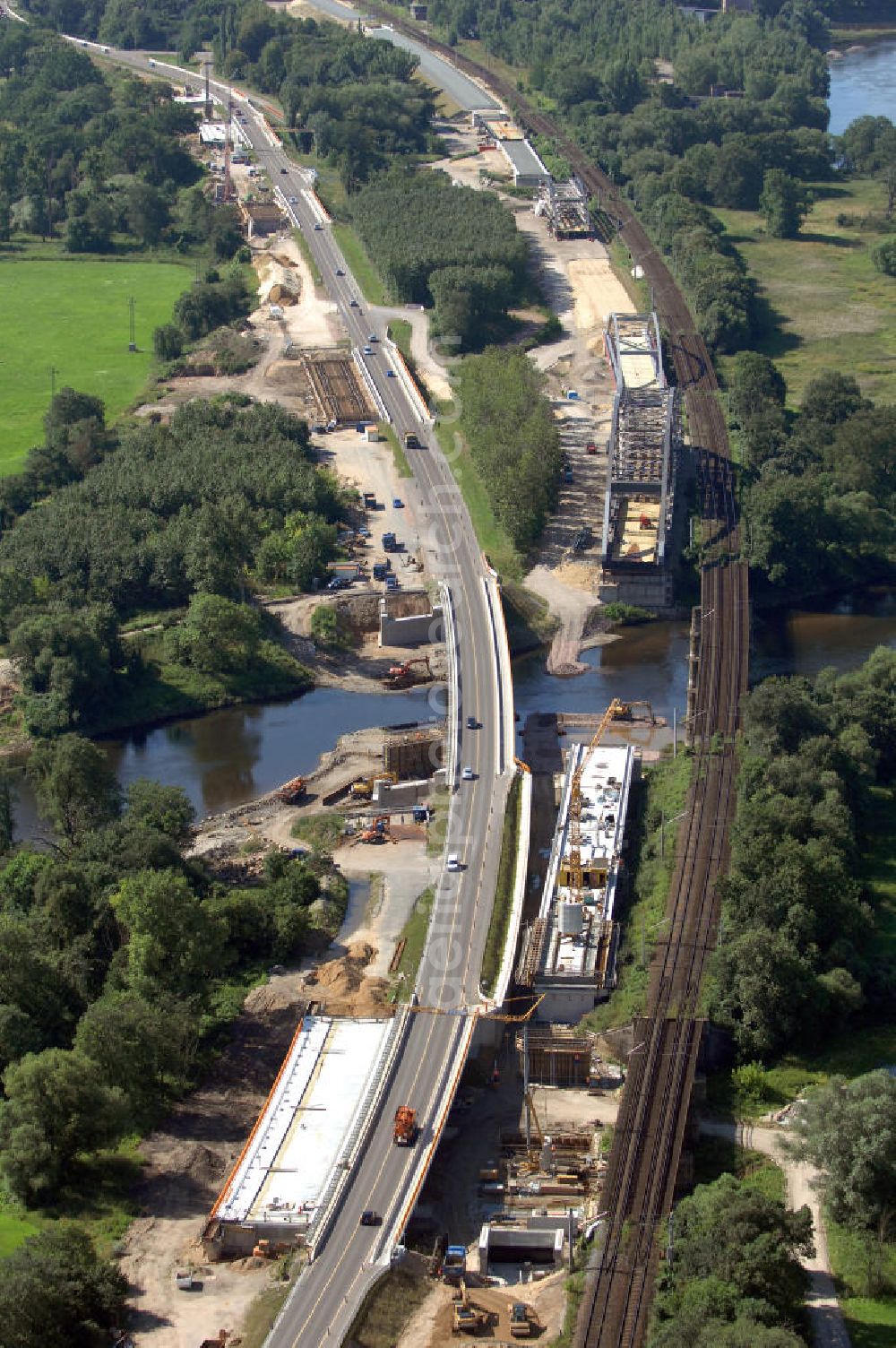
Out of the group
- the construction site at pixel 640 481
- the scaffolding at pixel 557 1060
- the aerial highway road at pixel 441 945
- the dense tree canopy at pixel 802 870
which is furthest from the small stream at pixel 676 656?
the scaffolding at pixel 557 1060

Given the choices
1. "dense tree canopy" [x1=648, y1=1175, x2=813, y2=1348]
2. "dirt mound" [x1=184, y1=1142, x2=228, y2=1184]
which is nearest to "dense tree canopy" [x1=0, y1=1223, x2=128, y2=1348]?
"dirt mound" [x1=184, y1=1142, x2=228, y2=1184]

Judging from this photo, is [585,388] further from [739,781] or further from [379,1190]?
[379,1190]

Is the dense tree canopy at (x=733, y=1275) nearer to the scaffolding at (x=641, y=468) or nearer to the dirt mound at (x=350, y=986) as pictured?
the dirt mound at (x=350, y=986)

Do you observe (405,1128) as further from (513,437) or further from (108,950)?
(513,437)

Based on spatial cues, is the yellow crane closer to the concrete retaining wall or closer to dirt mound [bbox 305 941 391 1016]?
the concrete retaining wall

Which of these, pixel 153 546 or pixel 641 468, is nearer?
pixel 153 546

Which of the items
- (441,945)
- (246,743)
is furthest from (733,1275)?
(246,743)

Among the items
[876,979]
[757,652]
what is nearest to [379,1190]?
[876,979]
